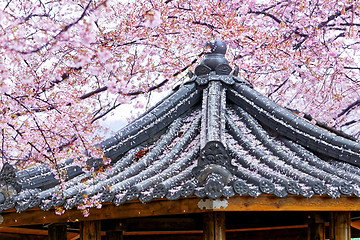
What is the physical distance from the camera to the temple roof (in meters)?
4.38

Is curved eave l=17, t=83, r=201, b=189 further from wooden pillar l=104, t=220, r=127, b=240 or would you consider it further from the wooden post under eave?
the wooden post under eave

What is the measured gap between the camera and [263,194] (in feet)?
14.4

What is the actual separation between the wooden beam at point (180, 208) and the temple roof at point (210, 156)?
16 centimetres

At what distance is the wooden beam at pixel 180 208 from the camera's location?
4.42 meters

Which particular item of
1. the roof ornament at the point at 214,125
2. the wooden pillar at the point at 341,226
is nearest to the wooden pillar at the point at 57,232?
the roof ornament at the point at 214,125

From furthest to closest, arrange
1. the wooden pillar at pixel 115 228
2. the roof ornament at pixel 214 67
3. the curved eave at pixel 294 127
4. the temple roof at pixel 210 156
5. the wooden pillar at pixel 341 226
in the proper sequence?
the roof ornament at pixel 214 67 < the wooden pillar at pixel 115 228 < the curved eave at pixel 294 127 < the wooden pillar at pixel 341 226 < the temple roof at pixel 210 156

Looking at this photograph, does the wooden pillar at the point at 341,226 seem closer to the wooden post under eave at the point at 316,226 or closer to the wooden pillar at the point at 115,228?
the wooden post under eave at the point at 316,226

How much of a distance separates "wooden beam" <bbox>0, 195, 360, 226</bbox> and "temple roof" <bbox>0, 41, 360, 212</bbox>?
157mm

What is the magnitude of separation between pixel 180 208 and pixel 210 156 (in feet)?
1.68

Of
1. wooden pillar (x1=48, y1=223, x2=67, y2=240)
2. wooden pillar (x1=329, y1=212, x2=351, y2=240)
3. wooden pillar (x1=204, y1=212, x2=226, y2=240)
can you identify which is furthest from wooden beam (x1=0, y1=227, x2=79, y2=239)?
wooden pillar (x1=329, y1=212, x2=351, y2=240)

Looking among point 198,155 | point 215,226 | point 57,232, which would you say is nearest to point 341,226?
point 215,226

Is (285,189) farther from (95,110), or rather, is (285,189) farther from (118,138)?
(95,110)

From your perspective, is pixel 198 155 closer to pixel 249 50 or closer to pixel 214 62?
pixel 214 62

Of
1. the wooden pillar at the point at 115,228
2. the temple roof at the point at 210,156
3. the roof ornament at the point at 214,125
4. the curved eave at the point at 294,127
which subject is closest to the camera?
the roof ornament at the point at 214,125
